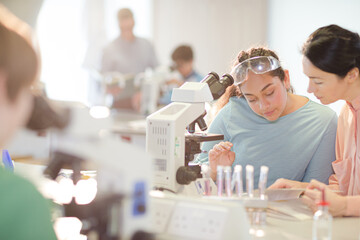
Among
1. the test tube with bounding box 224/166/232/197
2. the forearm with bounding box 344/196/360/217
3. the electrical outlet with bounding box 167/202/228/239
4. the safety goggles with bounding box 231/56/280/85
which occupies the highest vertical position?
the safety goggles with bounding box 231/56/280/85

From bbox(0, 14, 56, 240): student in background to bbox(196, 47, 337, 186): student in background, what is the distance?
1200mm

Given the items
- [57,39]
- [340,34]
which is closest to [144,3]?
[57,39]

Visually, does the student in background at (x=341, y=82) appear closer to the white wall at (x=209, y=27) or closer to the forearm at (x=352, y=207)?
the forearm at (x=352, y=207)

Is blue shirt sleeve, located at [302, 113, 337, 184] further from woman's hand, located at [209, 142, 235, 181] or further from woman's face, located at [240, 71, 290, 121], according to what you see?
woman's hand, located at [209, 142, 235, 181]

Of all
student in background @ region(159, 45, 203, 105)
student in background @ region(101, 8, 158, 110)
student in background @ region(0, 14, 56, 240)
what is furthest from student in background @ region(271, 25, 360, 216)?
student in background @ region(101, 8, 158, 110)

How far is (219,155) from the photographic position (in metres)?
2.06

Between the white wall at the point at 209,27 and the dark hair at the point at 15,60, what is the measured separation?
19.4ft

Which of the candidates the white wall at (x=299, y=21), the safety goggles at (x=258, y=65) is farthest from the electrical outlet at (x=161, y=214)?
the white wall at (x=299, y=21)

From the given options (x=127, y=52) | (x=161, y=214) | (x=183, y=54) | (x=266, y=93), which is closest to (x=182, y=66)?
(x=183, y=54)

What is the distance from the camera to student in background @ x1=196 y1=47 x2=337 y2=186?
7.04 ft

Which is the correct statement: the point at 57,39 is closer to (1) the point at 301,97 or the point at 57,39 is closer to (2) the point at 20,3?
(2) the point at 20,3

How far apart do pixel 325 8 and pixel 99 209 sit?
A: 14.2 feet

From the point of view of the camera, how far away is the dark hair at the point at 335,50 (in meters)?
1.84

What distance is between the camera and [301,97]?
7.78 feet
